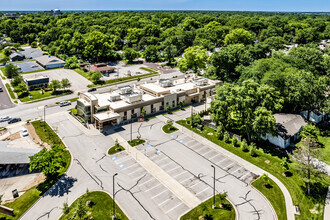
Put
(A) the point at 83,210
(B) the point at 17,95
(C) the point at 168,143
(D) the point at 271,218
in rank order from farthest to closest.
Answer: (B) the point at 17,95
(C) the point at 168,143
(D) the point at 271,218
(A) the point at 83,210

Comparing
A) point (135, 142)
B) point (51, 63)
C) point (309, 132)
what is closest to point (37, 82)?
point (51, 63)

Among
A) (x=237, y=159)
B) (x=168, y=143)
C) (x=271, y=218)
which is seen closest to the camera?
(x=271, y=218)

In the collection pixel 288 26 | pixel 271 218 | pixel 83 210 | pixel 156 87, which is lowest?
pixel 271 218

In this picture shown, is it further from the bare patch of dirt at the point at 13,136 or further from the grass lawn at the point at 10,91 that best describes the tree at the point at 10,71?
the bare patch of dirt at the point at 13,136

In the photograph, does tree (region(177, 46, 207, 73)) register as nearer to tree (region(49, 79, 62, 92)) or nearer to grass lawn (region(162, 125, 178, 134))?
grass lawn (region(162, 125, 178, 134))

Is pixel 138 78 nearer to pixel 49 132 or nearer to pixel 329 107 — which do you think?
pixel 49 132

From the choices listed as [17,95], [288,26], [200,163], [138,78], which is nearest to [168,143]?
[200,163]
